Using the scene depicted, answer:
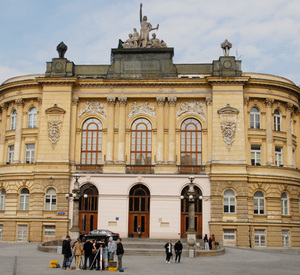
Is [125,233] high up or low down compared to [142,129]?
down

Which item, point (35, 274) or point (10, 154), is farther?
point (10, 154)

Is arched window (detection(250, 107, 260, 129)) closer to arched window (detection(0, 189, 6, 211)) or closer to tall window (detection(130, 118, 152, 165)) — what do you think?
tall window (detection(130, 118, 152, 165))

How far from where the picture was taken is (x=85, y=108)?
47.7 m

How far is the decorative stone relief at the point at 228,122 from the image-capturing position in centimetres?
4509

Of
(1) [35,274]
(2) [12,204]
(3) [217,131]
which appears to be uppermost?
(3) [217,131]

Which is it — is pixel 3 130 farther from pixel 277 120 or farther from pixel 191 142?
pixel 277 120

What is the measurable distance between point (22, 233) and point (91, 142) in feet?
37.1

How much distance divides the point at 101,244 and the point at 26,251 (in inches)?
442

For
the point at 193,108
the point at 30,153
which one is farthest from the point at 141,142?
the point at 30,153

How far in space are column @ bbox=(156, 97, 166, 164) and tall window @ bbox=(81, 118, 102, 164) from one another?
6.00 meters

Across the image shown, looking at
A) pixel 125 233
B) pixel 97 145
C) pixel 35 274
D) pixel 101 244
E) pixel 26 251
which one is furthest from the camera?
pixel 97 145

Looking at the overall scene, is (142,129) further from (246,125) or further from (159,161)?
→ (246,125)

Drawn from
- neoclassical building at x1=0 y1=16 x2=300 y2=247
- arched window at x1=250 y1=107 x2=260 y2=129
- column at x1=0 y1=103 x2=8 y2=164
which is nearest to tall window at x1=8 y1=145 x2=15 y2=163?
neoclassical building at x1=0 y1=16 x2=300 y2=247

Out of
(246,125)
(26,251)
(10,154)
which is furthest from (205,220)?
(10,154)
